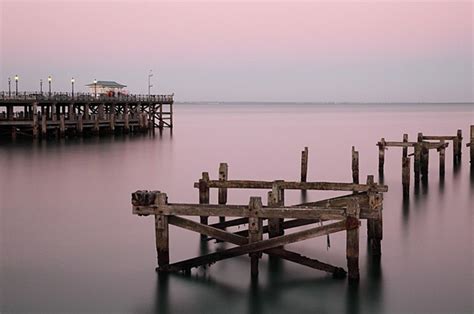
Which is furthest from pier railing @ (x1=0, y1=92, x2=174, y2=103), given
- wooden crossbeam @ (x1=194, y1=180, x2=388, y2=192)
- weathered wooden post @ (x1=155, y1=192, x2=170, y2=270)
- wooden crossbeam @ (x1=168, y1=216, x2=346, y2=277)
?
wooden crossbeam @ (x1=168, y1=216, x2=346, y2=277)

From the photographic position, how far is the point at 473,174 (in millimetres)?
35719

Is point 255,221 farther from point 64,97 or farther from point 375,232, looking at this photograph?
point 64,97

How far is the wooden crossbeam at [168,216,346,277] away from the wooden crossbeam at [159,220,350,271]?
0.96 feet

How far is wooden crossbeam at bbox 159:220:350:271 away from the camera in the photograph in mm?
14008

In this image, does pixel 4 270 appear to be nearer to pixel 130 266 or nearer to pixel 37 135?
pixel 130 266

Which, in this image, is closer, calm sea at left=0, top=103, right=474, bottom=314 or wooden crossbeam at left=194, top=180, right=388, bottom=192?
calm sea at left=0, top=103, right=474, bottom=314

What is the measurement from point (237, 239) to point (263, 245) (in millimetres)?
804

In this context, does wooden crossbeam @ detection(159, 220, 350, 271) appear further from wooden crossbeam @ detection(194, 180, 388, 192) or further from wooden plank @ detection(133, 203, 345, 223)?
wooden crossbeam @ detection(194, 180, 388, 192)

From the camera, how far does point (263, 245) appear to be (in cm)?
1442

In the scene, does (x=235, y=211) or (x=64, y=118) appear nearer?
(x=235, y=211)

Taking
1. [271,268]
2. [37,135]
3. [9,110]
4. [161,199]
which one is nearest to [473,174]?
[271,268]

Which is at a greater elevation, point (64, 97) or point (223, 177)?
point (64, 97)

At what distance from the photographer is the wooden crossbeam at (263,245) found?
14.0 metres

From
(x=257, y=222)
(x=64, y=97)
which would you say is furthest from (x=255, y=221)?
(x=64, y=97)
